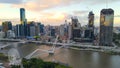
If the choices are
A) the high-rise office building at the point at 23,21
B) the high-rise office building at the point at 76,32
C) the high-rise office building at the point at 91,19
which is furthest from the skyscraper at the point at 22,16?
the high-rise office building at the point at 91,19

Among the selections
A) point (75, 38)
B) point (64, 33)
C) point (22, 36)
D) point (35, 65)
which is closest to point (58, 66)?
point (35, 65)

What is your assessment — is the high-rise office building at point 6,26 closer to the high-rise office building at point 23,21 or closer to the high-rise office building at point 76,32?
the high-rise office building at point 23,21

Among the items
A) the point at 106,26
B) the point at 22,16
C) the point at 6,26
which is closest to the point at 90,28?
the point at 106,26

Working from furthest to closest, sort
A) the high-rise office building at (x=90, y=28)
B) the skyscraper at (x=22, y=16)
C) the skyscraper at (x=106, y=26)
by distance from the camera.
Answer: the skyscraper at (x=22, y=16) → the high-rise office building at (x=90, y=28) → the skyscraper at (x=106, y=26)

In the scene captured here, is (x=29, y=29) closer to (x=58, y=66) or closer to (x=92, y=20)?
(x=92, y=20)

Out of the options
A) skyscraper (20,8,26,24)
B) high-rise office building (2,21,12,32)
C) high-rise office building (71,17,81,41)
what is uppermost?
skyscraper (20,8,26,24)

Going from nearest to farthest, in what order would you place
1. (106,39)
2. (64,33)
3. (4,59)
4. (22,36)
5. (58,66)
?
1. (58,66)
2. (4,59)
3. (106,39)
4. (64,33)
5. (22,36)

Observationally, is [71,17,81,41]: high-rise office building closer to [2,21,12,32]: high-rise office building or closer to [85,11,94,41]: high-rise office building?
[85,11,94,41]: high-rise office building

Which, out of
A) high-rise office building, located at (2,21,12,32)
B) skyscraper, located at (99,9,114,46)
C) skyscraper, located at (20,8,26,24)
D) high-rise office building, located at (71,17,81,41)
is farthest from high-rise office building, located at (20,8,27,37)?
skyscraper, located at (99,9,114,46)
